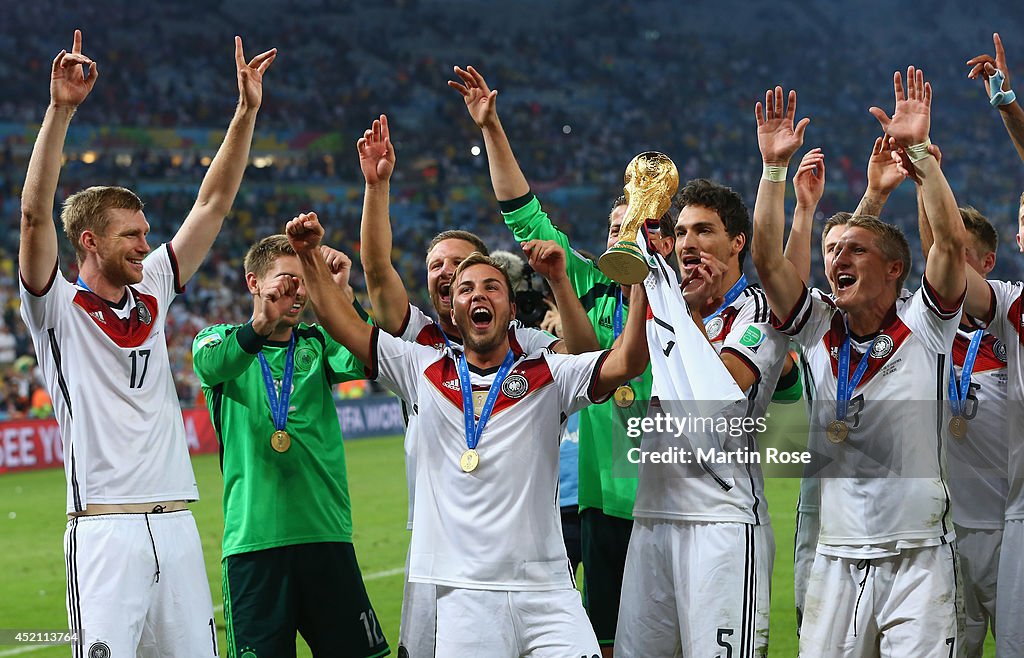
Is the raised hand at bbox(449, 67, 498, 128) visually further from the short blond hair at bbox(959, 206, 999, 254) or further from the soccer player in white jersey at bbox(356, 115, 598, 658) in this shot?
the short blond hair at bbox(959, 206, 999, 254)

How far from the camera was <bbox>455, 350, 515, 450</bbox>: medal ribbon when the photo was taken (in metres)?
3.99

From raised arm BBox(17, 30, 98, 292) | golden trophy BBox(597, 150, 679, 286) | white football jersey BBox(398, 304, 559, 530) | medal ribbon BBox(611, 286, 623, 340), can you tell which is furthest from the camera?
medal ribbon BBox(611, 286, 623, 340)

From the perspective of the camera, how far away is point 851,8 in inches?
1590

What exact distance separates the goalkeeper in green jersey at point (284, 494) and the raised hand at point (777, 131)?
5.59 ft

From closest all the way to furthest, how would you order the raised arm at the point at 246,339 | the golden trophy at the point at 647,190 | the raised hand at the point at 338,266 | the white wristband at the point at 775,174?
the golden trophy at the point at 647,190
the white wristband at the point at 775,174
the raised arm at the point at 246,339
the raised hand at the point at 338,266

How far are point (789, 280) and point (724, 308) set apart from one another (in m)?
0.32

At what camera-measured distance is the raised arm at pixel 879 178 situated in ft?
16.4

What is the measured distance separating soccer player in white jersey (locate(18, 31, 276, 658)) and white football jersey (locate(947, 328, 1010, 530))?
317cm

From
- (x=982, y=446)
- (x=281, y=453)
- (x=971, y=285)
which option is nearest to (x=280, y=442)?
(x=281, y=453)

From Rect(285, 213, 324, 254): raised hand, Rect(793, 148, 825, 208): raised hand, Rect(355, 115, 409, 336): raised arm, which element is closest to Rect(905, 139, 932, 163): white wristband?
Rect(793, 148, 825, 208): raised hand

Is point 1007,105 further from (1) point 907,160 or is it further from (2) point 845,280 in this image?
(2) point 845,280

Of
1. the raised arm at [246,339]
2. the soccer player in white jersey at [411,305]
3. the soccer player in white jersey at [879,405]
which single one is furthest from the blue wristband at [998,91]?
the raised arm at [246,339]

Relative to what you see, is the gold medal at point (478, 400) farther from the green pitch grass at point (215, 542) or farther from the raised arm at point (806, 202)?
the green pitch grass at point (215, 542)

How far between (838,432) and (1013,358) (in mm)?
1010
